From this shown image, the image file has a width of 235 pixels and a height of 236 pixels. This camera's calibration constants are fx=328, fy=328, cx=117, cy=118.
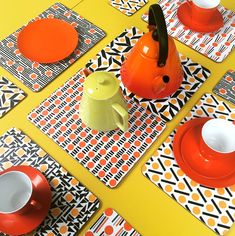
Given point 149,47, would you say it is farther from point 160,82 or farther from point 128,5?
point 128,5

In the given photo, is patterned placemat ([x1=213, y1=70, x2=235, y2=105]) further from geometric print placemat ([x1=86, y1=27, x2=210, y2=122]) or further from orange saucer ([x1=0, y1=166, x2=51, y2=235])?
orange saucer ([x1=0, y1=166, x2=51, y2=235])

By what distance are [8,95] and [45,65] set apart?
13 centimetres

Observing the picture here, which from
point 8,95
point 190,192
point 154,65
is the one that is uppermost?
point 154,65

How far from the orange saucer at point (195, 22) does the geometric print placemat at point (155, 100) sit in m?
0.11

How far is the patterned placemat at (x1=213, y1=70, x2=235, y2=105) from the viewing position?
81 cm

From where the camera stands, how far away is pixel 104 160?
73cm

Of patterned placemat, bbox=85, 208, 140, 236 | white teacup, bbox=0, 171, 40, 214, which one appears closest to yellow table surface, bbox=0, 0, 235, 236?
patterned placemat, bbox=85, 208, 140, 236

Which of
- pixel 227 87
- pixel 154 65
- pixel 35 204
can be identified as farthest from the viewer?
pixel 227 87

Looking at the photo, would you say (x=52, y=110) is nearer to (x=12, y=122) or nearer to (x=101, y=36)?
(x=12, y=122)

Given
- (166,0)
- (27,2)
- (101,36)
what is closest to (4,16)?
(27,2)

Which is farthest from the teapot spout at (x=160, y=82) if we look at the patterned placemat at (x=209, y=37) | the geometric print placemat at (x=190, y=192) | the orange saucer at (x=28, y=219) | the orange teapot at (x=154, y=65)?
the orange saucer at (x=28, y=219)

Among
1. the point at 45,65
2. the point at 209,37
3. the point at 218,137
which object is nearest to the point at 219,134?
the point at 218,137

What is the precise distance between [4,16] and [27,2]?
0.09m

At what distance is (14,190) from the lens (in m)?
0.64
